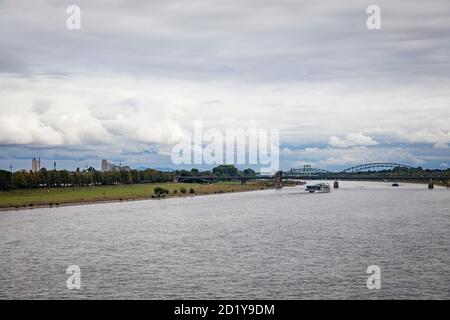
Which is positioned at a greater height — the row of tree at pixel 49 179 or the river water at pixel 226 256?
the row of tree at pixel 49 179

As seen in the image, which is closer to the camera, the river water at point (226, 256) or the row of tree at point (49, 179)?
the river water at point (226, 256)

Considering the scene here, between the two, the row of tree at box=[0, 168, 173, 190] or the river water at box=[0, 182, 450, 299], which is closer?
the river water at box=[0, 182, 450, 299]

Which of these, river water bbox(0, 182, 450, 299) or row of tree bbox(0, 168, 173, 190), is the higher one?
row of tree bbox(0, 168, 173, 190)

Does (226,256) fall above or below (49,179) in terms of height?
below

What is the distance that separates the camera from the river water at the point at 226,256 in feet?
135

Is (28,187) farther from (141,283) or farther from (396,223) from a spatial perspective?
(141,283)

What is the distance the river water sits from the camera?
41.0 m

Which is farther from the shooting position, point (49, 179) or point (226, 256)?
point (49, 179)

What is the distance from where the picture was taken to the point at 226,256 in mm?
53656
